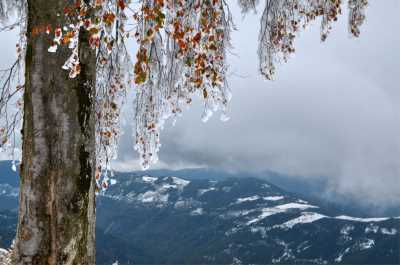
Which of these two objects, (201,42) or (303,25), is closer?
(201,42)

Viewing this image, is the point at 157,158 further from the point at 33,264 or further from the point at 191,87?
the point at 33,264

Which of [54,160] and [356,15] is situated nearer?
[54,160]

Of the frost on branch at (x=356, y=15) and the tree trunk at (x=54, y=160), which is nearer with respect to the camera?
the tree trunk at (x=54, y=160)

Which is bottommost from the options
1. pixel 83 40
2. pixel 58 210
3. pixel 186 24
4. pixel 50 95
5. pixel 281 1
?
pixel 58 210

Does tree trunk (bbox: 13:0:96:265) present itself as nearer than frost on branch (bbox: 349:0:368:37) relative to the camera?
Yes

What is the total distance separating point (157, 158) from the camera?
810 centimetres

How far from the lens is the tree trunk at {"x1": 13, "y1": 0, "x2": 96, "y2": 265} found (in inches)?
175

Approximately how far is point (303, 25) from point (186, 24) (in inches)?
126

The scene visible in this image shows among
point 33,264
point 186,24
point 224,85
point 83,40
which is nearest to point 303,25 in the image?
point 224,85

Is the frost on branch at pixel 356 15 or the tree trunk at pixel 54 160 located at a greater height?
the frost on branch at pixel 356 15

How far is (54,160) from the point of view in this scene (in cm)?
448

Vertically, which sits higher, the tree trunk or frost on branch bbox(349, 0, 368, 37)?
frost on branch bbox(349, 0, 368, 37)

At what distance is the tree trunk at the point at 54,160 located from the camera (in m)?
4.43

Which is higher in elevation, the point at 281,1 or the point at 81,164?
the point at 281,1
